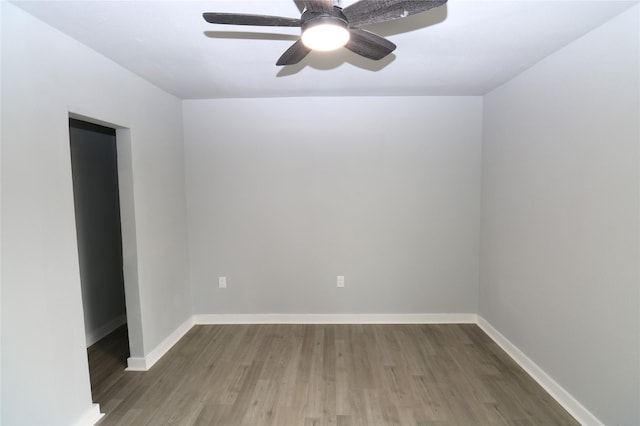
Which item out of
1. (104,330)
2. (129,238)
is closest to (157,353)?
(104,330)

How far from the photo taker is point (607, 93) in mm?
1699

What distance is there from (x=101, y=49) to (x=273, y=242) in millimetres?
2137

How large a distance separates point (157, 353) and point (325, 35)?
2.86 m

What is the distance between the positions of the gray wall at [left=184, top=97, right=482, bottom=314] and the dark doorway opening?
0.90 metres

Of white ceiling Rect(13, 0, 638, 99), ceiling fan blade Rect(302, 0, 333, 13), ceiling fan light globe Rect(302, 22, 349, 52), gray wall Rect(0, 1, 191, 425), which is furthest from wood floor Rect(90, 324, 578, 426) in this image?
white ceiling Rect(13, 0, 638, 99)

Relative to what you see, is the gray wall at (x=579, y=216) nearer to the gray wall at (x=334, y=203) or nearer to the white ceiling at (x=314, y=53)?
the white ceiling at (x=314, y=53)

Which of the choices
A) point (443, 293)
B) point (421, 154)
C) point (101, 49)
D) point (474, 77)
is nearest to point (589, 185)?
point (474, 77)

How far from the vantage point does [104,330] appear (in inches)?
124

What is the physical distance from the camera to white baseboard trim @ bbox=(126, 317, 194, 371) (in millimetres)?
2517

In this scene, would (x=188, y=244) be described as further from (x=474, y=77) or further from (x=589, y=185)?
(x=589, y=185)

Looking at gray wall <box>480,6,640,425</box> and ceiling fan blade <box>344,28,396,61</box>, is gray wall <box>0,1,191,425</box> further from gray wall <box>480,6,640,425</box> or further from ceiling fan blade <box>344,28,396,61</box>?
gray wall <box>480,6,640,425</box>

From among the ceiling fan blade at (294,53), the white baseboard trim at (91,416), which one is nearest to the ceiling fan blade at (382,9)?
the ceiling fan blade at (294,53)

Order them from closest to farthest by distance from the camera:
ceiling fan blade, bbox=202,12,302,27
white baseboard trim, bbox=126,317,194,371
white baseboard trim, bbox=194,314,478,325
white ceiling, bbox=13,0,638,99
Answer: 1. ceiling fan blade, bbox=202,12,302,27
2. white ceiling, bbox=13,0,638,99
3. white baseboard trim, bbox=126,317,194,371
4. white baseboard trim, bbox=194,314,478,325

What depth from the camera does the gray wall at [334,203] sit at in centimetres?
315
